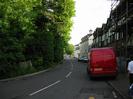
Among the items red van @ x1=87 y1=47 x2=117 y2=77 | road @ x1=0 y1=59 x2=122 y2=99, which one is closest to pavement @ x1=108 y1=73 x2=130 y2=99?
road @ x1=0 y1=59 x2=122 y2=99

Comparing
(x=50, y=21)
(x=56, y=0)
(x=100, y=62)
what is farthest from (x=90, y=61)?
(x=56, y=0)

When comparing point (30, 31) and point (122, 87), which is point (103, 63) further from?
point (30, 31)

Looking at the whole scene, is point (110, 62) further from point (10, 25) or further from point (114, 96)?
point (10, 25)

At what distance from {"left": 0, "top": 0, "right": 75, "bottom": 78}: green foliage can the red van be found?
7390 mm

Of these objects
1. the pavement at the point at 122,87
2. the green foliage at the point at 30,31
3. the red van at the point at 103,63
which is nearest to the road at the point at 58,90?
the pavement at the point at 122,87

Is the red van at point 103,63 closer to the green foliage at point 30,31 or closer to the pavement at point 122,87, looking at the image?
the pavement at point 122,87

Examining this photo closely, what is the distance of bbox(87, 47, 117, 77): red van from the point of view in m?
26.8

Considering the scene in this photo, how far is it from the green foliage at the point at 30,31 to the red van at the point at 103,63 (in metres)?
7.39

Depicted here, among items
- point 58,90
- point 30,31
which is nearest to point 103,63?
point 58,90

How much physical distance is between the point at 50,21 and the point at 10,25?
23.2 m

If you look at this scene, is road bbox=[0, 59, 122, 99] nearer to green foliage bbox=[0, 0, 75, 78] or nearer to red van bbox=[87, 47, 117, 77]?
red van bbox=[87, 47, 117, 77]

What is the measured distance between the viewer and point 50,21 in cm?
5909

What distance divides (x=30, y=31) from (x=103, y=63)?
15.1m

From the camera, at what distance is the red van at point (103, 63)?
26.8 m
